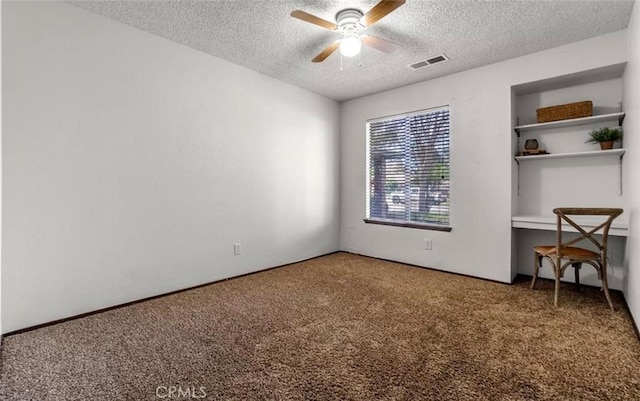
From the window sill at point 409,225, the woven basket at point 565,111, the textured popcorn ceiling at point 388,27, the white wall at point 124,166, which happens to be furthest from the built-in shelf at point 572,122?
the white wall at point 124,166

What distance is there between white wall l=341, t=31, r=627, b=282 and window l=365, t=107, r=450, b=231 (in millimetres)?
135

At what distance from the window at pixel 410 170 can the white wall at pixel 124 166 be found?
4.52 feet

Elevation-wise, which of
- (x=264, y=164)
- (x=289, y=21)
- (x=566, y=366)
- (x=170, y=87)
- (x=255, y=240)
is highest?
(x=289, y=21)

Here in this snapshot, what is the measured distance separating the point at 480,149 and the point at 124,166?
3756mm

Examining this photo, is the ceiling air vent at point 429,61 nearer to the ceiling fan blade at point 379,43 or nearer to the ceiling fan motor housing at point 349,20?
the ceiling fan blade at point 379,43

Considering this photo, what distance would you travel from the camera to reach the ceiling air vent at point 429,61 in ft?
11.1

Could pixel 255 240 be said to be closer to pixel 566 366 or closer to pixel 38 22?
pixel 38 22

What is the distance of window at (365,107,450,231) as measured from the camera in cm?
405

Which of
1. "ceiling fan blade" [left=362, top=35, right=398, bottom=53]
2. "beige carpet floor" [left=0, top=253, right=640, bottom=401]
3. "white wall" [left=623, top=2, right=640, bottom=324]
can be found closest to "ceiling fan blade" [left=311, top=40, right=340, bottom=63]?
"ceiling fan blade" [left=362, top=35, right=398, bottom=53]

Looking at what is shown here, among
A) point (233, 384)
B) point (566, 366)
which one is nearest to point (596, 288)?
point (566, 366)

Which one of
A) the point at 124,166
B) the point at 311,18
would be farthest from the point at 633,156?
the point at 124,166

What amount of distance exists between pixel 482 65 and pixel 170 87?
3.42 meters

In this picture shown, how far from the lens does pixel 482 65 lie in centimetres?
358

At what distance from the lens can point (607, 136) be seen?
2996mm
